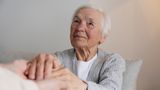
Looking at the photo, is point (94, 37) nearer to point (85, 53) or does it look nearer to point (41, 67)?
point (85, 53)

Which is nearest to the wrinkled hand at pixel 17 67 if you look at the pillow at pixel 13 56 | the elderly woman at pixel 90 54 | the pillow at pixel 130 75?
the elderly woman at pixel 90 54

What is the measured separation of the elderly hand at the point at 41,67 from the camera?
30.7 inches

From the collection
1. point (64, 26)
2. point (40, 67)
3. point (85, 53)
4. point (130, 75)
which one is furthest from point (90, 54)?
point (40, 67)

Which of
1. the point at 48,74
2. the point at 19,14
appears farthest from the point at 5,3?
the point at 48,74

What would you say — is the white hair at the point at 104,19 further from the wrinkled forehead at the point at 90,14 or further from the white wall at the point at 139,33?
the white wall at the point at 139,33

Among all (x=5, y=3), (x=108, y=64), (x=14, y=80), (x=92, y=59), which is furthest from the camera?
(x=5, y=3)

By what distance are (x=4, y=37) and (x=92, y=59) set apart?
2.56 ft

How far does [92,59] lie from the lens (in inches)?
61.0

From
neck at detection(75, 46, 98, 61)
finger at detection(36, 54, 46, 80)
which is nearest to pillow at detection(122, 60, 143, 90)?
neck at detection(75, 46, 98, 61)

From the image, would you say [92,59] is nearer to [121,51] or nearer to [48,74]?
[121,51]

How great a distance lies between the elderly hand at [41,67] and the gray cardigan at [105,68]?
13.6 inches

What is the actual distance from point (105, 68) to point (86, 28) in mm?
248

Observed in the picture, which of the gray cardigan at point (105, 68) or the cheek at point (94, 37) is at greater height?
the cheek at point (94, 37)

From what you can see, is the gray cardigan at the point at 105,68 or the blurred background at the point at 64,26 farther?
the blurred background at the point at 64,26
